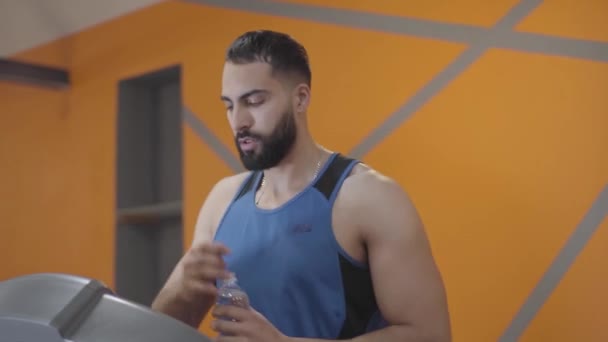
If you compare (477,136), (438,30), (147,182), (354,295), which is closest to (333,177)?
(354,295)

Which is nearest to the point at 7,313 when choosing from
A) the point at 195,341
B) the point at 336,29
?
the point at 195,341

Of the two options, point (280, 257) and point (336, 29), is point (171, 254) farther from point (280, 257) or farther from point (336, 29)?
point (280, 257)

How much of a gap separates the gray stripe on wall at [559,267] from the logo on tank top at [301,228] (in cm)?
84

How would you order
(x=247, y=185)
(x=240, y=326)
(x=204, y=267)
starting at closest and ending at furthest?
(x=240, y=326) → (x=204, y=267) → (x=247, y=185)

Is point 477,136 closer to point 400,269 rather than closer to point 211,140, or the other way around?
point 400,269

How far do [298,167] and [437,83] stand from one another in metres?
0.85

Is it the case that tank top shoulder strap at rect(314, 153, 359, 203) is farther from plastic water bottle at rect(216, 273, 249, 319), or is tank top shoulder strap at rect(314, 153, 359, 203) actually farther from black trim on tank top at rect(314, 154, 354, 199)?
plastic water bottle at rect(216, 273, 249, 319)

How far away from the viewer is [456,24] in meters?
2.32

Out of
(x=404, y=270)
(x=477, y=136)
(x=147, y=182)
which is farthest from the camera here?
(x=147, y=182)

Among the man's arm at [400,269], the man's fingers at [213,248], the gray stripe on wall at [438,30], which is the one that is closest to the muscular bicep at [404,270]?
the man's arm at [400,269]

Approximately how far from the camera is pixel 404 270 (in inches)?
55.9

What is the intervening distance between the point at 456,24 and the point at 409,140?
0.36 metres

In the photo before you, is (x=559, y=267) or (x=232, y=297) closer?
(x=232, y=297)

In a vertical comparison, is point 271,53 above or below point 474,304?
above
